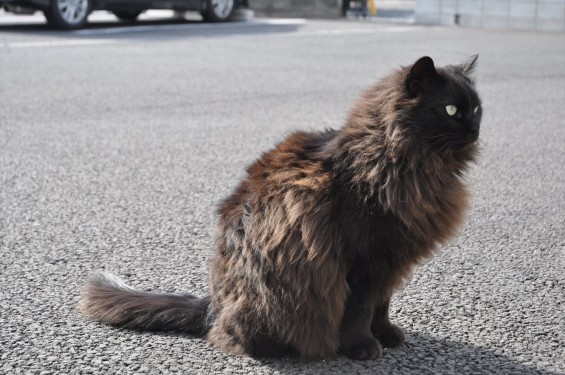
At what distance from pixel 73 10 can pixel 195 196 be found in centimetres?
1044

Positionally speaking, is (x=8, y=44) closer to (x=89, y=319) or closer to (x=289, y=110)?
(x=289, y=110)

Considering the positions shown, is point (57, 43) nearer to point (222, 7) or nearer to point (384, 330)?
point (222, 7)

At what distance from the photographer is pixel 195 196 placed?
519cm

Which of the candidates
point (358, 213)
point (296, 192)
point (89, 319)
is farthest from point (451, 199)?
point (89, 319)

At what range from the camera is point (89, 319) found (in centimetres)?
327

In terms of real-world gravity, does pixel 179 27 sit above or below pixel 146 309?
above

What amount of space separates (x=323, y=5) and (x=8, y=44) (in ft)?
30.3

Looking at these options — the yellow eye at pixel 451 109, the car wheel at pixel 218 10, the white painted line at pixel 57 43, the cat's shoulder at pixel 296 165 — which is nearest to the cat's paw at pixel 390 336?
the cat's shoulder at pixel 296 165

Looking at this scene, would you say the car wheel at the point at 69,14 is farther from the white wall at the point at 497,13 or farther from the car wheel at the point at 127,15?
the white wall at the point at 497,13

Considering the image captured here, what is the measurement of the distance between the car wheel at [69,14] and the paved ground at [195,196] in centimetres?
241

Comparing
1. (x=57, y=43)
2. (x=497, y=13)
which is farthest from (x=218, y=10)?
(x=497, y=13)

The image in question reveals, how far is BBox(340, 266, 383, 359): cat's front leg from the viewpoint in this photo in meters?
2.84

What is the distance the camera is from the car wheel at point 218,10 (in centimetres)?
1714

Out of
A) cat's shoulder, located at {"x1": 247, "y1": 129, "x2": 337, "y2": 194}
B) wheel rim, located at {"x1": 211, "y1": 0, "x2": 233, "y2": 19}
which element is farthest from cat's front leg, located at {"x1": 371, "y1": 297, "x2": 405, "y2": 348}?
wheel rim, located at {"x1": 211, "y1": 0, "x2": 233, "y2": 19}
